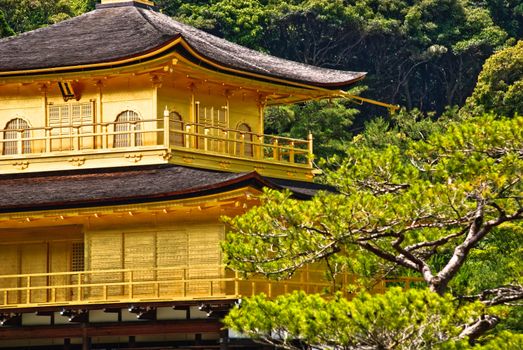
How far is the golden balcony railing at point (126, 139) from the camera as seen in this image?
45.5 metres

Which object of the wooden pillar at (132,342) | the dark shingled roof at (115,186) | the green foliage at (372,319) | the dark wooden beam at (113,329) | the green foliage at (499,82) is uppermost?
the green foliage at (499,82)

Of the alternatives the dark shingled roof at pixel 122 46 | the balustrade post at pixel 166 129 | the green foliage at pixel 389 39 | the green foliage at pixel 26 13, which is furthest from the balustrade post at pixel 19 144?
the green foliage at pixel 389 39

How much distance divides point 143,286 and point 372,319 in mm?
12210

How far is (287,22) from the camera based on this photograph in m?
94.0

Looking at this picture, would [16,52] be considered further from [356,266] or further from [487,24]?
[487,24]

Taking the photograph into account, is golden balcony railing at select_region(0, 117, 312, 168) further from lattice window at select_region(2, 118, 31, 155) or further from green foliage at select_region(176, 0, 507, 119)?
green foliage at select_region(176, 0, 507, 119)

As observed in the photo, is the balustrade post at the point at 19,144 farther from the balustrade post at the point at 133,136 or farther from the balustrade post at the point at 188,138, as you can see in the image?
the balustrade post at the point at 188,138

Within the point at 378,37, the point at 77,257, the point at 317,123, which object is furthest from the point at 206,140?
the point at 378,37

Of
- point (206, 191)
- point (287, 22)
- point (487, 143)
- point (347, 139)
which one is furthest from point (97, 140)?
point (287, 22)

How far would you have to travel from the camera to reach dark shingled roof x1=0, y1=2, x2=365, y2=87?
4625 centimetres

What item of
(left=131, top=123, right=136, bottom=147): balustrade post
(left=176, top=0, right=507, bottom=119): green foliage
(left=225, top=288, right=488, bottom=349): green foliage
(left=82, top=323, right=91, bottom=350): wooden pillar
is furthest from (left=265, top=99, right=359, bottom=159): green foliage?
(left=225, top=288, right=488, bottom=349): green foliage

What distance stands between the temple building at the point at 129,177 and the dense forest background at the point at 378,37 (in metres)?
41.8

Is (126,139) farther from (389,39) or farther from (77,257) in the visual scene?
(389,39)

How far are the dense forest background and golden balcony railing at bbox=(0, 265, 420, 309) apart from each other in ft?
151
